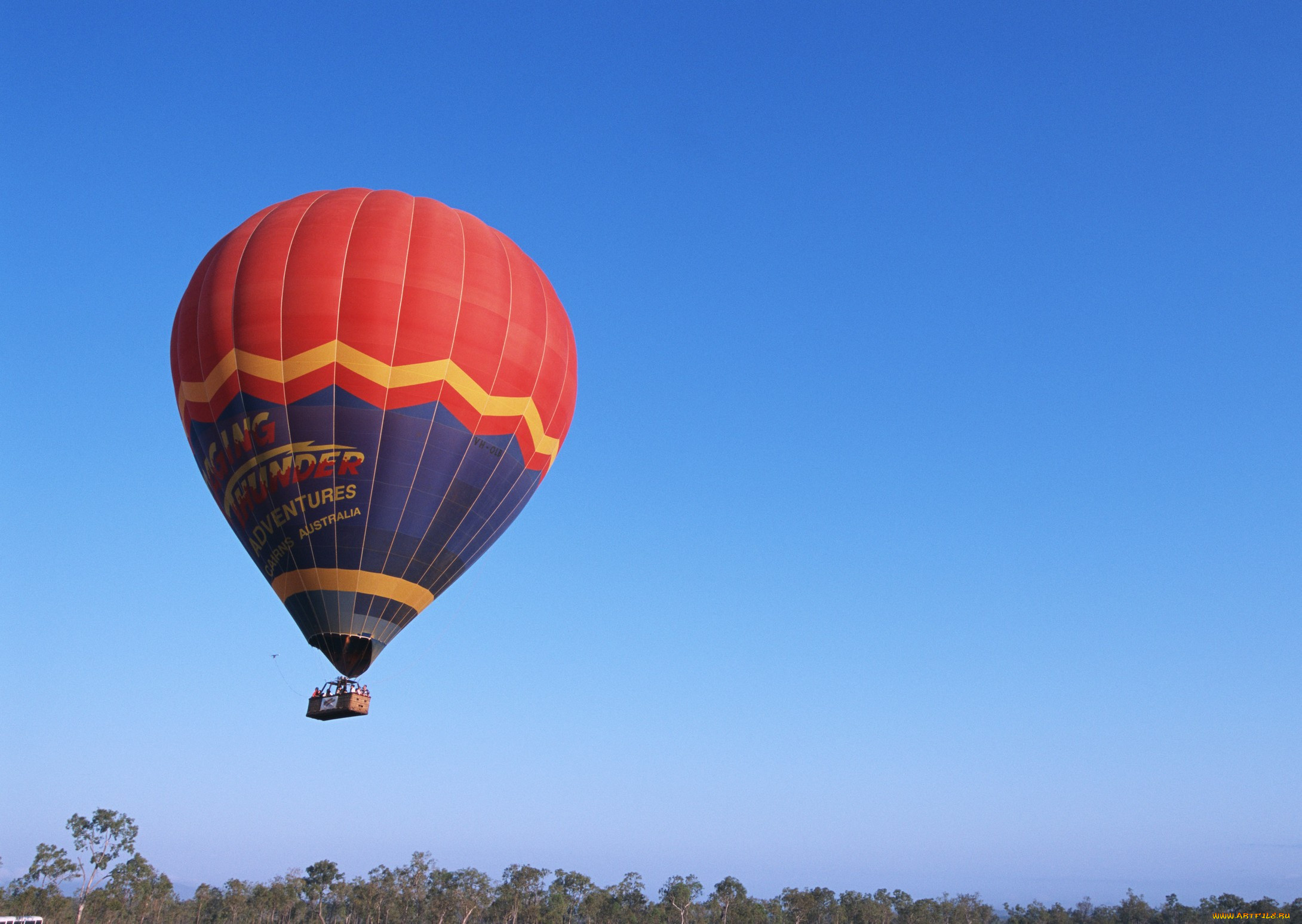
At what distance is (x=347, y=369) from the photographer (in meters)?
25.2

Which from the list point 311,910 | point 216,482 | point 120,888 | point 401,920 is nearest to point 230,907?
point 311,910

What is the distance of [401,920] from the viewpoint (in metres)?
105

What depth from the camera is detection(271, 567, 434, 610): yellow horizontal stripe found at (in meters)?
25.3

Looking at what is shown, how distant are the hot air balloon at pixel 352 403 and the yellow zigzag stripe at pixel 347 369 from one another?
1.4 inches

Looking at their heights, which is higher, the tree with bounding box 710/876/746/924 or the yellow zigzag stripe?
the yellow zigzag stripe

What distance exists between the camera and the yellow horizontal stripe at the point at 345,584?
2528cm

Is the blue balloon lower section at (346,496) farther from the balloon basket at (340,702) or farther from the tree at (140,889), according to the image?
the tree at (140,889)

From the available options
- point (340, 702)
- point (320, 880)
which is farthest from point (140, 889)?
point (340, 702)

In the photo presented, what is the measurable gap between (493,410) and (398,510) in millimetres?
3582

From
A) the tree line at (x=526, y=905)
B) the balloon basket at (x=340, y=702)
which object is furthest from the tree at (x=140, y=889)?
the balloon basket at (x=340, y=702)

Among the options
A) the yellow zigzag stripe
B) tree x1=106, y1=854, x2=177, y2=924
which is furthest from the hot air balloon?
tree x1=106, y1=854, x2=177, y2=924

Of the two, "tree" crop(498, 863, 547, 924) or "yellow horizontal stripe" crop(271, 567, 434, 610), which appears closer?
"yellow horizontal stripe" crop(271, 567, 434, 610)

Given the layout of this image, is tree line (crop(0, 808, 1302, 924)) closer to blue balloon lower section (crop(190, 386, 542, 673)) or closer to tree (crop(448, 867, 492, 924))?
tree (crop(448, 867, 492, 924))

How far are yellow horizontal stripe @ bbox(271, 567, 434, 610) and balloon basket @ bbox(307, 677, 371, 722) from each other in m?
2.28
